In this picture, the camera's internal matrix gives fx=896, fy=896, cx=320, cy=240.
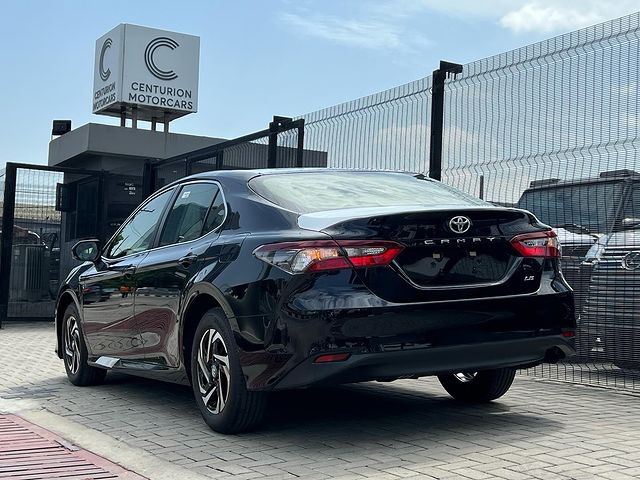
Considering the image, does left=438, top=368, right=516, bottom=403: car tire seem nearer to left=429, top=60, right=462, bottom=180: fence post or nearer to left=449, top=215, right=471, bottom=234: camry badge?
left=449, top=215, right=471, bottom=234: camry badge

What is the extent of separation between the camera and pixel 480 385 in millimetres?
6285

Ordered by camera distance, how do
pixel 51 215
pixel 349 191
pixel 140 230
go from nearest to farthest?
pixel 349 191, pixel 140 230, pixel 51 215

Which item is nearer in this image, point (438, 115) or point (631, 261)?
point (631, 261)

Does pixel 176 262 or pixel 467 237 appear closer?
pixel 467 237

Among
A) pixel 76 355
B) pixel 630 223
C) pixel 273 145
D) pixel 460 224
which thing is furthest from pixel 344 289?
pixel 273 145

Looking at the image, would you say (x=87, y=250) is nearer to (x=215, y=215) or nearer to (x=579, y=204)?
(x=215, y=215)

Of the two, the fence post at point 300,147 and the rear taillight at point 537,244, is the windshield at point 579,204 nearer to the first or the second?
the rear taillight at point 537,244

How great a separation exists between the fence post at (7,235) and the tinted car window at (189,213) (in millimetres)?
9811

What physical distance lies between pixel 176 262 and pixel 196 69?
2422 centimetres

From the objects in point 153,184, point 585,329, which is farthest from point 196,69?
point 585,329

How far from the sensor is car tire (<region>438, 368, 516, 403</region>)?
20.3 ft

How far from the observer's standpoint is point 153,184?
51.1ft

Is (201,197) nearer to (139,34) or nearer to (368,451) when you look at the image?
(368,451)

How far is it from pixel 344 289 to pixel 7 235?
12191mm
